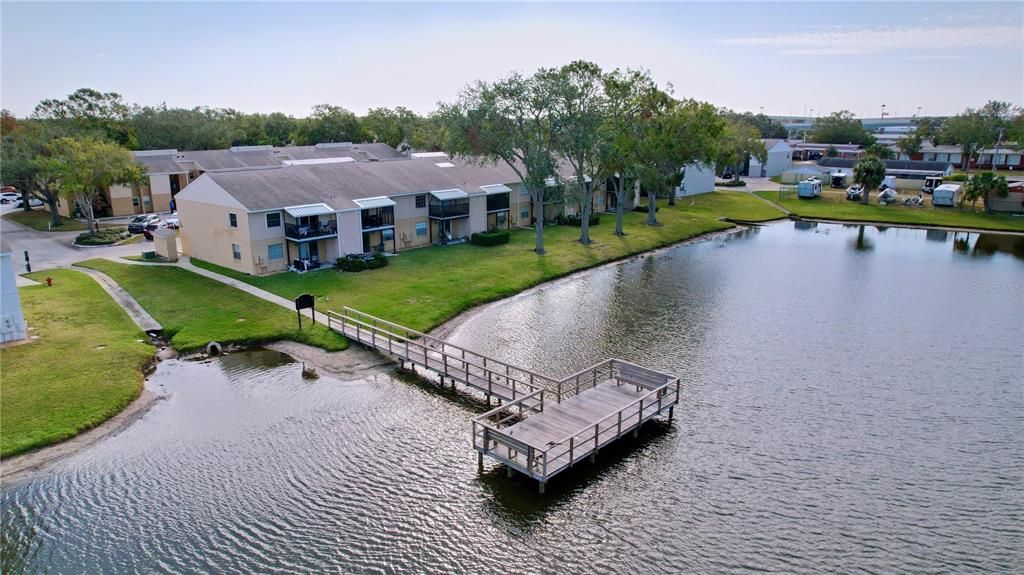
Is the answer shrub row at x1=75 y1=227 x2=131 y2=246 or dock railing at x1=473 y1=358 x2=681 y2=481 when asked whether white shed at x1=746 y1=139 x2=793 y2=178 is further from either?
shrub row at x1=75 y1=227 x2=131 y2=246

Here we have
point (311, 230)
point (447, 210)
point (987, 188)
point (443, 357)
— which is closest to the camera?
point (443, 357)

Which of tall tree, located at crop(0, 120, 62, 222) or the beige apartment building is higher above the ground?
tall tree, located at crop(0, 120, 62, 222)

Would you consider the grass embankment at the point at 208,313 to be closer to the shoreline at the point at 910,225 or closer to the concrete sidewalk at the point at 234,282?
the concrete sidewalk at the point at 234,282

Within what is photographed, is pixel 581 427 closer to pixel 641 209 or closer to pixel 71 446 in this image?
pixel 71 446

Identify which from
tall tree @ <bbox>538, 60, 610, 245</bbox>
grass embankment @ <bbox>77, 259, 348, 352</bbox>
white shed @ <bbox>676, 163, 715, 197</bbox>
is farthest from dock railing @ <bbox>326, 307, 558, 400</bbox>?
white shed @ <bbox>676, 163, 715, 197</bbox>

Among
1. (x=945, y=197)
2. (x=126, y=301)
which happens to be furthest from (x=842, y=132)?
(x=126, y=301)

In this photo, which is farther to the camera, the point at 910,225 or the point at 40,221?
the point at 910,225
